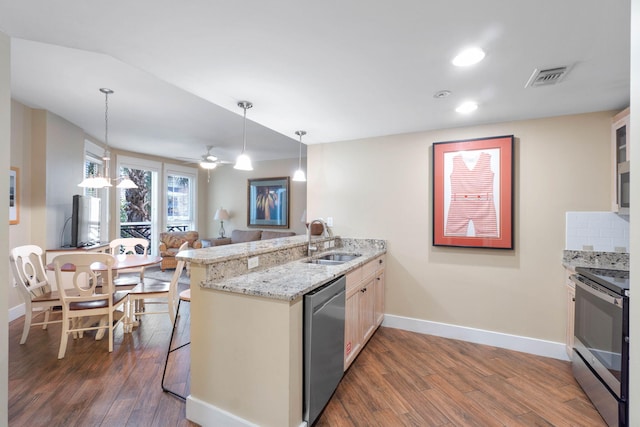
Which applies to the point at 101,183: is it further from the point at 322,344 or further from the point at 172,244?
the point at 172,244

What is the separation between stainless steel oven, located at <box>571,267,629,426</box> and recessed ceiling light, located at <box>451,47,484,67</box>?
1.67m

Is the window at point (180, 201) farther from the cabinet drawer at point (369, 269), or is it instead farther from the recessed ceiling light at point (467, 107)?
the recessed ceiling light at point (467, 107)

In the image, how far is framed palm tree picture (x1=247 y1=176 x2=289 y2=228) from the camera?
22.4 feet

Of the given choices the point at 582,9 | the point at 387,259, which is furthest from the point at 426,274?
the point at 582,9

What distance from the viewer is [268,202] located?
23.1ft

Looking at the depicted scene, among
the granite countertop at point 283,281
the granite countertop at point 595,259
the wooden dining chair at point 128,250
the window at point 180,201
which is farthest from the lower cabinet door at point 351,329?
the window at point 180,201

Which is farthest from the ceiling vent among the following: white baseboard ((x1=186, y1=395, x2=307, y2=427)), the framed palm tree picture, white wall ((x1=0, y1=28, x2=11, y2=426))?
the framed palm tree picture

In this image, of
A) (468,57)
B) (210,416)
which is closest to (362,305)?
(210,416)

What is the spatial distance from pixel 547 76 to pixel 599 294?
60.6 inches

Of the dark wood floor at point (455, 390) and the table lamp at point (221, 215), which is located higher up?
the table lamp at point (221, 215)

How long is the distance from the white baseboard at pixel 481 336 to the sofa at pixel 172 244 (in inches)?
184

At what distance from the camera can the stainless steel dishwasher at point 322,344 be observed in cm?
181

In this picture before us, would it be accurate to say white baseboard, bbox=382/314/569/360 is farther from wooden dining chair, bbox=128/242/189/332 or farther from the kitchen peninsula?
wooden dining chair, bbox=128/242/189/332

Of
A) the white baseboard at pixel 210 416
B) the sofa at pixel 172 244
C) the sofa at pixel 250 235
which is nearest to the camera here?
the white baseboard at pixel 210 416
